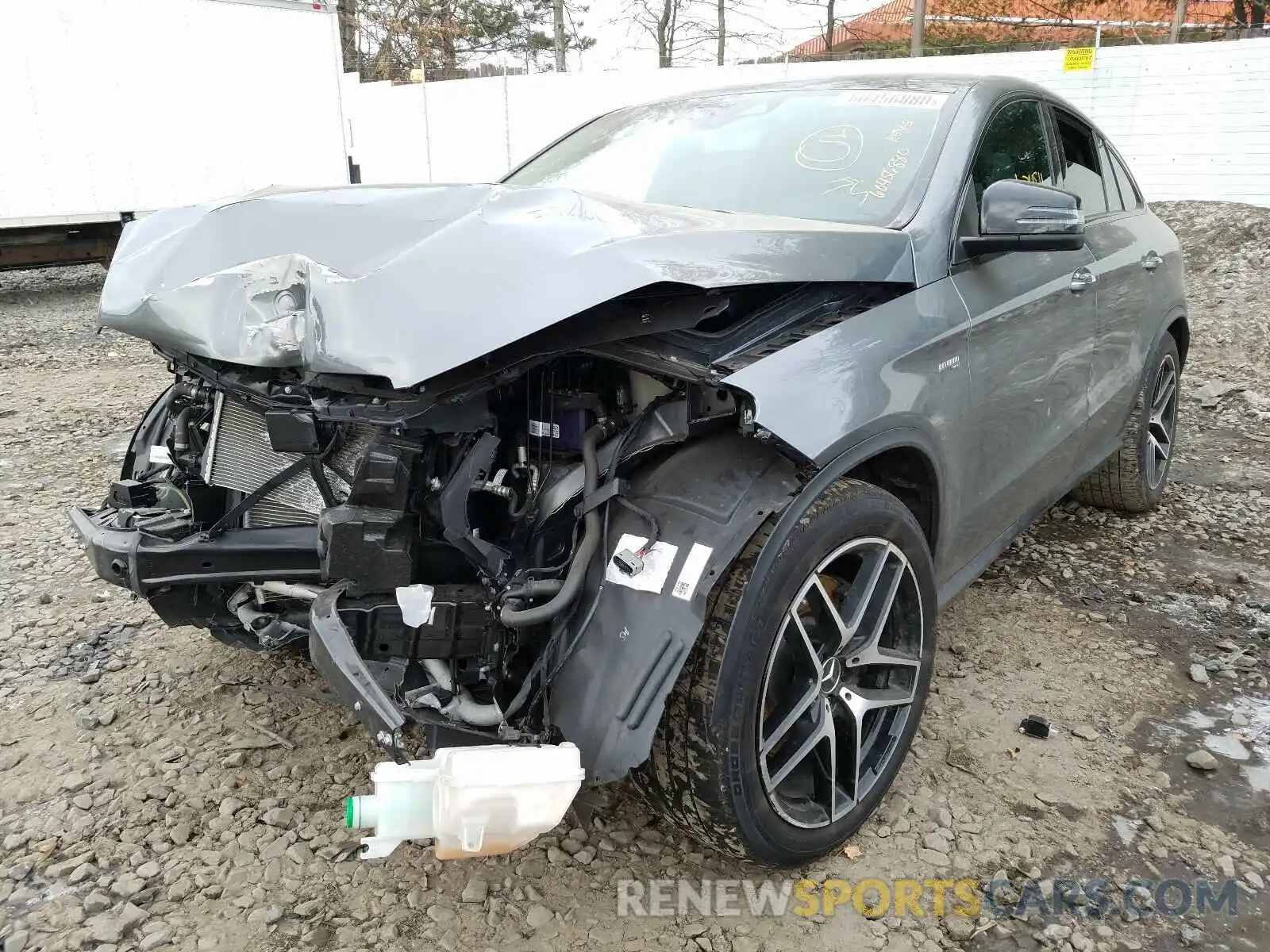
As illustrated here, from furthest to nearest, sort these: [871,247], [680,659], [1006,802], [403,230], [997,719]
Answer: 1. [997,719]
2. [1006,802]
3. [871,247]
4. [403,230]
5. [680,659]

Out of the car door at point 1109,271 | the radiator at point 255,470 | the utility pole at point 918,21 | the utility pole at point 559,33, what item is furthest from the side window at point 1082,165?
the utility pole at point 559,33

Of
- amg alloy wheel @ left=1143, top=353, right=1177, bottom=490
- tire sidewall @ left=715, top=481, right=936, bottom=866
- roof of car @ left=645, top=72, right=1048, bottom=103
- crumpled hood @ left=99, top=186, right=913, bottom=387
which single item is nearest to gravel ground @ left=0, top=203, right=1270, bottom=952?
tire sidewall @ left=715, top=481, right=936, bottom=866

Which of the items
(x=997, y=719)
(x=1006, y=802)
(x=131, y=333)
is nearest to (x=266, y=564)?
(x=131, y=333)

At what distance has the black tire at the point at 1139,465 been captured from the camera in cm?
398

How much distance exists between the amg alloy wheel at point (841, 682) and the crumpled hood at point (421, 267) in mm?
708

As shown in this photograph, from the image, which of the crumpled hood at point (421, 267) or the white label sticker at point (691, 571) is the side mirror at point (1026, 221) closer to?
the crumpled hood at point (421, 267)

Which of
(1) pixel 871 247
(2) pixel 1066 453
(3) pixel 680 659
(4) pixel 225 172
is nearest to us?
(3) pixel 680 659

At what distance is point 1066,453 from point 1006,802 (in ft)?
4.38

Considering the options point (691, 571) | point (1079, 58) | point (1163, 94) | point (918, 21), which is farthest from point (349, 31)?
point (691, 571)

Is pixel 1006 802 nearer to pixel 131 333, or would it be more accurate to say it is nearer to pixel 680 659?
pixel 680 659

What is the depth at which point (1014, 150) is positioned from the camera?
116 inches

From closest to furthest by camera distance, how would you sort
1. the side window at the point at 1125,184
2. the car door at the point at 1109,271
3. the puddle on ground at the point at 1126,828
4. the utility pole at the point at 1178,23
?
the puddle on ground at the point at 1126,828
the car door at the point at 1109,271
the side window at the point at 1125,184
the utility pole at the point at 1178,23

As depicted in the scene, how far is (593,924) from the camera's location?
6.64ft

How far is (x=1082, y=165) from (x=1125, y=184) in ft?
2.08
